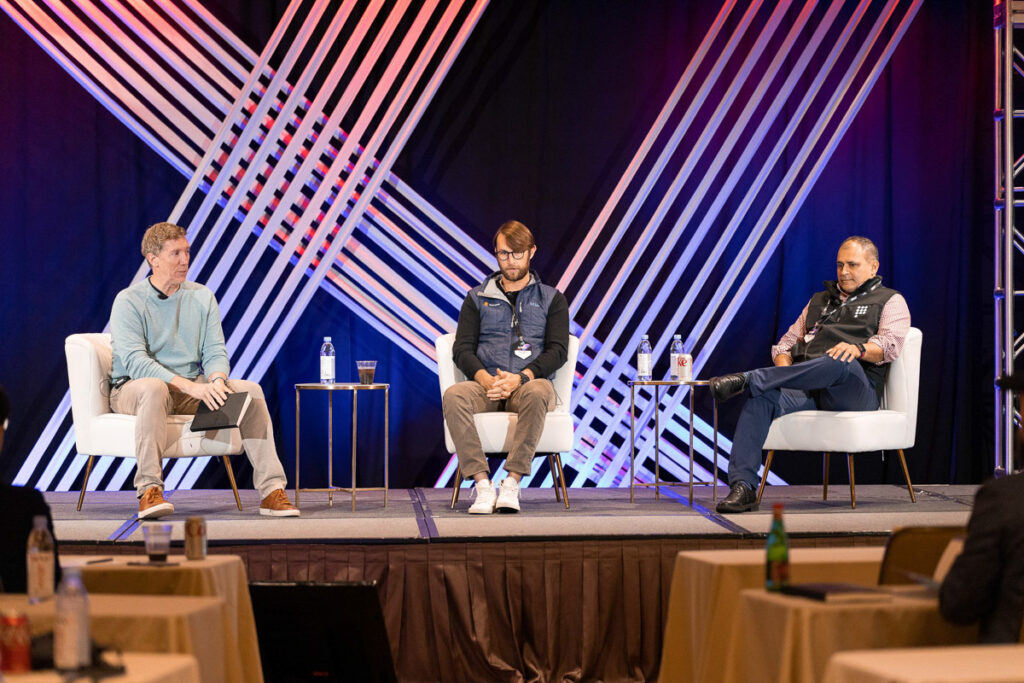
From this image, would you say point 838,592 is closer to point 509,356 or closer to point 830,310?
point 509,356

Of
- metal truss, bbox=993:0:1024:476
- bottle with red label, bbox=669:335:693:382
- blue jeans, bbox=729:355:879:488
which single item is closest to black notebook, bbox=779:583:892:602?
blue jeans, bbox=729:355:879:488

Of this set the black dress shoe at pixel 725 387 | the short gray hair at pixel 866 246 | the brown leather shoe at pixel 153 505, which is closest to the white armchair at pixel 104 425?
the brown leather shoe at pixel 153 505

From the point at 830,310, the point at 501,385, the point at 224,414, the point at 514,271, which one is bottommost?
the point at 224,414

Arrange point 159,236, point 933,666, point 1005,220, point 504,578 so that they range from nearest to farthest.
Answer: point 933,666, point 504,578, point 159,236, point 1005,220

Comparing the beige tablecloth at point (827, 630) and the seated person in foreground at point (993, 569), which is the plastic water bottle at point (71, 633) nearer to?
the beige tablecloth at point (827, 630)

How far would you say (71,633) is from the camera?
1.65 metres

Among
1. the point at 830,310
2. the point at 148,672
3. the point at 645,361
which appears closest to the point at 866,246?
the point at 830,310

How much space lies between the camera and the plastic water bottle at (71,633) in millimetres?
1650

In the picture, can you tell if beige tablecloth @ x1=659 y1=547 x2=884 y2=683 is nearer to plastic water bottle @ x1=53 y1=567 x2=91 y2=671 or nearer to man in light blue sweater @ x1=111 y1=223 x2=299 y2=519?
plastic water bottle @ x1=53 y1=567 x2=91 y2=671

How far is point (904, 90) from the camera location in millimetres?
5793

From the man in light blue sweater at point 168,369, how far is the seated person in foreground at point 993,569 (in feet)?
9.35

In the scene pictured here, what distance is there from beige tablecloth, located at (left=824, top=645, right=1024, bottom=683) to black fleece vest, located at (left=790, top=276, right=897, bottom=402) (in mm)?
3001

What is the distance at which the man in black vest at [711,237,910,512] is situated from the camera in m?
4.45

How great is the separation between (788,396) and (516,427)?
1.15m
